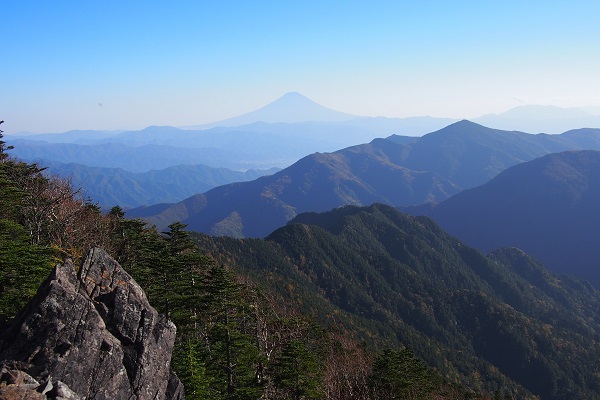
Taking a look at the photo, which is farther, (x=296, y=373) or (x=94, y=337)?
(x=296, y=373)

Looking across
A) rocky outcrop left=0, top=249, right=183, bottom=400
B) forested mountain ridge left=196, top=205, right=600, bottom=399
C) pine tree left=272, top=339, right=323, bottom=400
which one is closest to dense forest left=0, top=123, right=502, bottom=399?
pine tree left=272, top=339, right=323, bottom=400

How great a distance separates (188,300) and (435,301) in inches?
4877

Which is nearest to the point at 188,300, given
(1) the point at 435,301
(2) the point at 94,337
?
(2) the point at 94,337

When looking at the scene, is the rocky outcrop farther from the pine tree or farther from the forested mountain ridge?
the forested mountain ridge

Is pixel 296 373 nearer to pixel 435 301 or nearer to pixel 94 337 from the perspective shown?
pixel 94 337

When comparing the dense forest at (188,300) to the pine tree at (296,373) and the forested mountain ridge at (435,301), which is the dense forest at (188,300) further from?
the forested mountain ridge at (435,301)

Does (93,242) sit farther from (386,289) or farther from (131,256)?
(386,289)

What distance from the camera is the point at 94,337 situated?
1436cm

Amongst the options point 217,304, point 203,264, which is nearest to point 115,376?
point 217,304

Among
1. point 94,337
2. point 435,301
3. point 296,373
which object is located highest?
point 94,337

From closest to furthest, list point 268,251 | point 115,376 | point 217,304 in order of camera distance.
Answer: point 115,376, point 217,304, point 268,251

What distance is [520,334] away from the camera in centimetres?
12062

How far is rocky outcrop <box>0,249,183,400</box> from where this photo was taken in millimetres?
13336

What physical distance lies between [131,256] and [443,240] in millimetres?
177656
